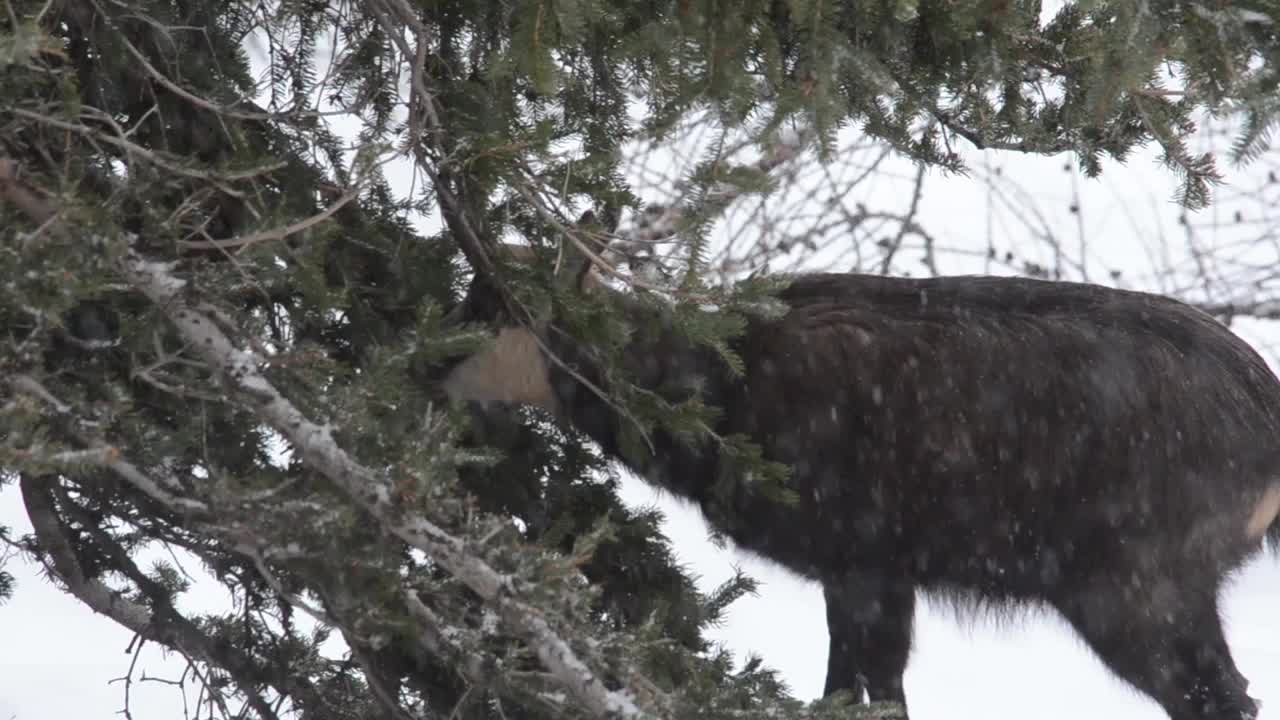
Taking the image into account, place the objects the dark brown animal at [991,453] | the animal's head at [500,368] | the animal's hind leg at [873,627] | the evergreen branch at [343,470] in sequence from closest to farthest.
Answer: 1. the evergreen branch at [343,470]
2. the animal's head at [500,368]
3. the dark brown animal at [991,453]
4. the animal's hind leg at [873,627]

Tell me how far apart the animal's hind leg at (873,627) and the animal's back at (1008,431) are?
4.5 inches

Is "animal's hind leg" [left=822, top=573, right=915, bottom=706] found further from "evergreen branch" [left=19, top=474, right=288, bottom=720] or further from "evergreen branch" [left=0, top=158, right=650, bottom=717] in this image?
"evergreen branch" [left=0, top=158, right=650, bottom=717]

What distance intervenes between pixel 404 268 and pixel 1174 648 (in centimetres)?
281

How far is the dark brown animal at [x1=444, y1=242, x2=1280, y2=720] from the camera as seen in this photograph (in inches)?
177

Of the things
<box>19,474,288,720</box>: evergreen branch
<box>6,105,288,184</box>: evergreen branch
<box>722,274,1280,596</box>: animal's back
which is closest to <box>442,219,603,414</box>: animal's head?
<box>722,274,1280,596</box>: animal's back

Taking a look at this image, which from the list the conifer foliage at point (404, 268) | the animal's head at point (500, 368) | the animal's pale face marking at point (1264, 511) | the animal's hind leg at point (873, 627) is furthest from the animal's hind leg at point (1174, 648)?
the animal's head at point (500, 368)

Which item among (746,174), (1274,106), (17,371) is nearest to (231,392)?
(17,371)

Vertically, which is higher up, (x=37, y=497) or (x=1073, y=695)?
(x=1073, y=695)

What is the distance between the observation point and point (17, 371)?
2422mm

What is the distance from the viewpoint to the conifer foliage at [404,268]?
254 cm

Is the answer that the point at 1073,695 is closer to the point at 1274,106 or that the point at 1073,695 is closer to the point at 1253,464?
the point at 1253,464

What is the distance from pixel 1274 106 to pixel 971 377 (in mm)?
2145

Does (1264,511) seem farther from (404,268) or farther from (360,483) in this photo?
(360,483)

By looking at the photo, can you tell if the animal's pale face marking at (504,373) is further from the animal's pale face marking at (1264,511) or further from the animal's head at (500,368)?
the animal's pale face marking at (1264,511)
